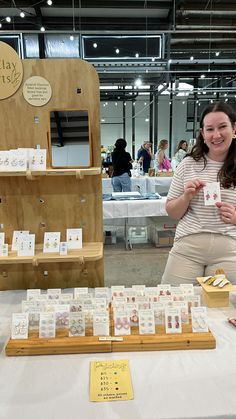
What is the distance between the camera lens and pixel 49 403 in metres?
0.93

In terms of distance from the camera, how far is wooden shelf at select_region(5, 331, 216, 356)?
116 cm

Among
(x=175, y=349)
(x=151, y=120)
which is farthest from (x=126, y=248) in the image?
(x=151, y=120)

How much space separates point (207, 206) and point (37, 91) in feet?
3.44

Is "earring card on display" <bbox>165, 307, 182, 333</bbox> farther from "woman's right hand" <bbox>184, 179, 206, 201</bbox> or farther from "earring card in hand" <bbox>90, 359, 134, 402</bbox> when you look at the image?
"woman's right hand" <bbox>184, 179, 206, 201</bbox>

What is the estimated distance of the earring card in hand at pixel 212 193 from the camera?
1473 mm

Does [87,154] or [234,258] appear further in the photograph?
[87,154]

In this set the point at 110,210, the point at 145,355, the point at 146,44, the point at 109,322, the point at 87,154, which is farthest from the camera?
the point at 146,44

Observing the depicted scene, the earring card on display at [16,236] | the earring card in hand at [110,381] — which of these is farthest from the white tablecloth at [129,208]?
the earring card in hand at [110,381]

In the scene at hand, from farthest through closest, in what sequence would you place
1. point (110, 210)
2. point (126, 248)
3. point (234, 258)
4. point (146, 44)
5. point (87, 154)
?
1. point (146, 44)
2. point (126, 248)
3. point (110, 210)
4. point (87, 154)
5. point (234, 258)

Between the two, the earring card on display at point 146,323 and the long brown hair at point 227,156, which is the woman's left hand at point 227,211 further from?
the earring card on display at point 146,323

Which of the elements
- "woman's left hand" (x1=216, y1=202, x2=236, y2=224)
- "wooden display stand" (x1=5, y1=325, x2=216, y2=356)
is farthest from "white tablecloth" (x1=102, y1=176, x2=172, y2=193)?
"wooden display stand" (x1=5, y1=325, x2=216, y2=356)

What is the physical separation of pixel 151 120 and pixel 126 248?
31.6 ft

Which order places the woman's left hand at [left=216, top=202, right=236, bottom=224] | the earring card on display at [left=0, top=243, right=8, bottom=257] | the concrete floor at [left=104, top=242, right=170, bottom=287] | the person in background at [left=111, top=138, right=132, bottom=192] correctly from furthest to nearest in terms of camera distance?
the person in background at [left=111, top=138, right=132, bottom=192]
the concrete floor at [left=104, top=242, right=170, bottom=287]
the earring card on display at [left=0, top=243, right=8, bottom=257]
the woman's left hand at [left=216, top=202, right=236, bottom=224]

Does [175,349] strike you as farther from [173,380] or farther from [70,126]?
[70,126]
